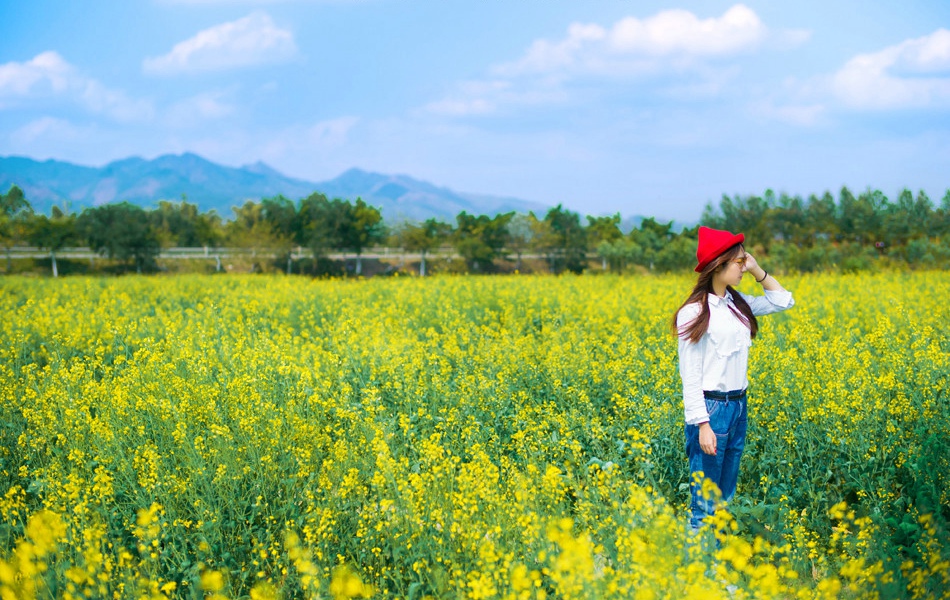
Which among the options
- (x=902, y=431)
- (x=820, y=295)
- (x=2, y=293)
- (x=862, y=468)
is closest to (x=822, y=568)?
(x=862, y=468)

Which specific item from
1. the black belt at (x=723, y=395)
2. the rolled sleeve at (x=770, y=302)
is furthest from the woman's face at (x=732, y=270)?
the black belt at (x=723, y=395)

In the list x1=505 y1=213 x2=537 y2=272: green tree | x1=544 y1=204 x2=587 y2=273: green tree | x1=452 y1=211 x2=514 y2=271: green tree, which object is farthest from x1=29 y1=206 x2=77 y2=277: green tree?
x1=544 y1=204 x2=587 y2=273: green tree

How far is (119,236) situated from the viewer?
42.7m

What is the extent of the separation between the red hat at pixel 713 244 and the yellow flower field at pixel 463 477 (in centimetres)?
119

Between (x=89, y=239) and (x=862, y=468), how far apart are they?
5017cm

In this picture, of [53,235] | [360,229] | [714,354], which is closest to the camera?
[714,354]

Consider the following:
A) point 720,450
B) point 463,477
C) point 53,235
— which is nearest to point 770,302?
point 720,450

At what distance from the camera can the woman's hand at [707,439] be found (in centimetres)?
358

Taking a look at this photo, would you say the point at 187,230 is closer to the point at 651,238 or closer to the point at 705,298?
the point at 651,238

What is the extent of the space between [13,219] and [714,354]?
55.2m

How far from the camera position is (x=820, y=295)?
1175cm

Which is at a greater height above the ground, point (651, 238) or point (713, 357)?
point (651, 238)

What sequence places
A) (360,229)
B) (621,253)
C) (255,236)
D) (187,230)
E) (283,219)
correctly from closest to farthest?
1. (621,253)
2. (255,236)
3. (360,229)
4. (283,219)
5. (187,230)

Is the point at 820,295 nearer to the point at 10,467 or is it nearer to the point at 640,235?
the point at 10,467
